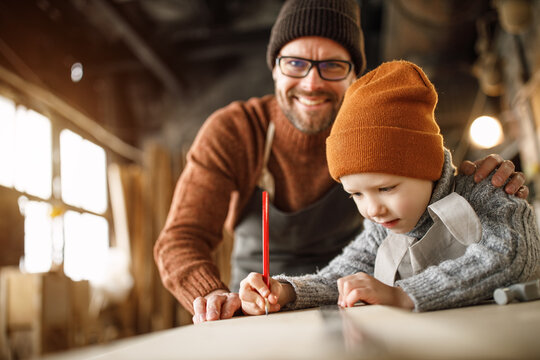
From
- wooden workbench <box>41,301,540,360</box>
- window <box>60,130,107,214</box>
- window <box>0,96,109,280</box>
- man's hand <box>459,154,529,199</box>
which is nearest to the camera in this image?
wooden workbench <box>41,301,540,360</box>

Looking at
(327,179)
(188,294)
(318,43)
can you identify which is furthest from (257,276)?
(318,43)

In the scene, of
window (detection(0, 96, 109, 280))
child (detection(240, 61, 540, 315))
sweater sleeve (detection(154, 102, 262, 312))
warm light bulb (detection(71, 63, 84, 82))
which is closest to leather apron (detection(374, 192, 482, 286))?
child (detection(240, 61, 540, 315))

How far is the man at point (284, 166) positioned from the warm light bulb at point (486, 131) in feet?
8.34

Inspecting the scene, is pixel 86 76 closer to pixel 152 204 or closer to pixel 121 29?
pixel 121 29

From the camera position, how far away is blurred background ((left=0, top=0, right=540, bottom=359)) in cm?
343

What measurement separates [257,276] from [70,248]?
4.84 meters

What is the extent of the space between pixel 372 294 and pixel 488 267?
0.21 meters

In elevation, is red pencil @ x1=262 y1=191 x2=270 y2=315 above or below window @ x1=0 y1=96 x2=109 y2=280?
below

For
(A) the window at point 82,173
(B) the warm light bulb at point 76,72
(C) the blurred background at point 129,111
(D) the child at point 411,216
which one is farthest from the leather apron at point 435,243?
(B) the warm light bulb at point 76,72

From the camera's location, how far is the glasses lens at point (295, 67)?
4.62 feet

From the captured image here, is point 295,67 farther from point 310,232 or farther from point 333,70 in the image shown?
point 310,232

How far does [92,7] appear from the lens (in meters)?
5.27

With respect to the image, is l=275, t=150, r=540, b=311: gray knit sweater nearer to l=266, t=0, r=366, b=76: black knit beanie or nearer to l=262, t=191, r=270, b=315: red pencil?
l=262, t=191, r=270, b=315: red pencil

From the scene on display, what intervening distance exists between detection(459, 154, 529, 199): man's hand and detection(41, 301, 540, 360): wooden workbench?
31cm
